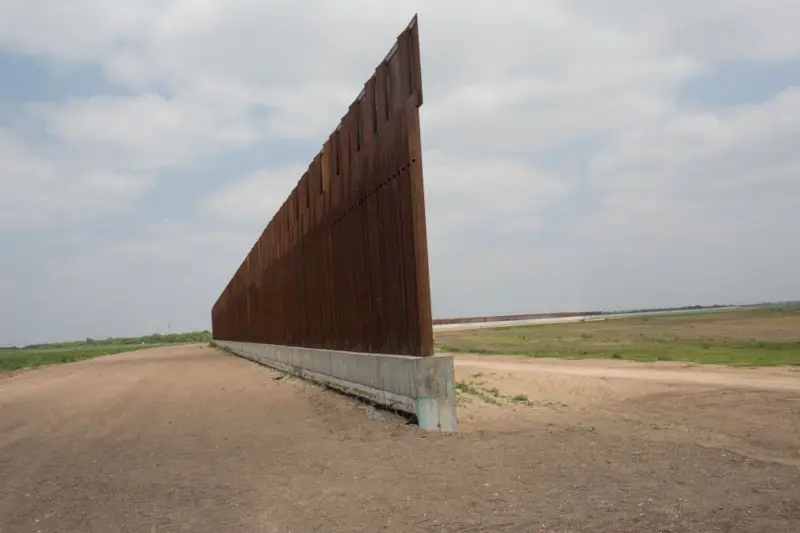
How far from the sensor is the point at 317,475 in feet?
25.6

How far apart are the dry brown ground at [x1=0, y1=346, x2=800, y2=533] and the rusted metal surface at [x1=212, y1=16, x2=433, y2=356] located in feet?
5.54

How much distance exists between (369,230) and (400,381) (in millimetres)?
3095

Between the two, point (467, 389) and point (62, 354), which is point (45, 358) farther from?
point (467, 389)

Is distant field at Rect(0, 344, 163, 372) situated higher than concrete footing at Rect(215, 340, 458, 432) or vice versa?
concrete footing at Rect(215, 340, 458, 432)

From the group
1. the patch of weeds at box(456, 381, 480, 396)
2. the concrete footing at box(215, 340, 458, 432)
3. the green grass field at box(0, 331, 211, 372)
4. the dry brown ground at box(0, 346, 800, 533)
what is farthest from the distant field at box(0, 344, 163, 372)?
the dry brown ground at box(0, 346, 800, 533)

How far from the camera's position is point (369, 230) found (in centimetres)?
1257

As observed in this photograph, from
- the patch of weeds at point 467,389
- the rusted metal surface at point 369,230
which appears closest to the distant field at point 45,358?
the rusted metal surface at point 369,230

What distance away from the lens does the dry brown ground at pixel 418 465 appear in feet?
19.9

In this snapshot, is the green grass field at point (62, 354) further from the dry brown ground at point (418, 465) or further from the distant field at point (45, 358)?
the dry brown ground at point (418, 465)

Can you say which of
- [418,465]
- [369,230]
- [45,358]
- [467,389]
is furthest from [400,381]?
[45,358]

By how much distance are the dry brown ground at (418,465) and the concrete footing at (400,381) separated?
12.7 inches

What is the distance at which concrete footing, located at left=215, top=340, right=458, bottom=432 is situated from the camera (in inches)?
381

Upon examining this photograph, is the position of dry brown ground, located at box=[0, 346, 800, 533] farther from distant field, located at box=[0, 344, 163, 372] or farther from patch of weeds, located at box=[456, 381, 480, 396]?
distant field, located at box=[0, 344, 163, 372]

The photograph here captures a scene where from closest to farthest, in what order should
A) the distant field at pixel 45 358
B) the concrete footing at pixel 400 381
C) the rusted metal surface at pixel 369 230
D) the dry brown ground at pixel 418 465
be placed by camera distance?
the dry brown ground at pixel 418 465
the concrete footing at pixel 400 381
the rusted metal surface at pixel 369 230
the distant field at pixel 45 358
